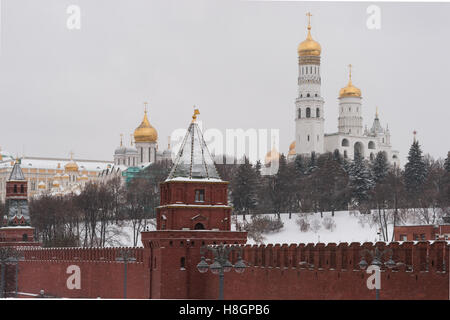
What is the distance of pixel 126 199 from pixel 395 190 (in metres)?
22.5

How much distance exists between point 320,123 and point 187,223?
65348 millimetres

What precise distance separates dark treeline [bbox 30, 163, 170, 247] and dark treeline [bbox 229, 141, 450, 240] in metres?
6.49

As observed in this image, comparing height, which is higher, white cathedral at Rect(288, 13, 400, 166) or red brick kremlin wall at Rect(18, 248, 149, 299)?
white cathedral at Rect(288, 13, 400, 166)

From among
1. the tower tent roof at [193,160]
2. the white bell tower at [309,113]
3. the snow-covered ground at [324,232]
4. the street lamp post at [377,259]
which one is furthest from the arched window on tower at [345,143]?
the street lamp post at [377,259]

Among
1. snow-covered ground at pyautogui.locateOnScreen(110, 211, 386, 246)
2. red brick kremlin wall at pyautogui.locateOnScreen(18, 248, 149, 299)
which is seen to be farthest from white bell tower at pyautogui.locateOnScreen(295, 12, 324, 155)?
red brick kremlin wall at pyautogui.locateOnScreen(18, 248, 149, 299)

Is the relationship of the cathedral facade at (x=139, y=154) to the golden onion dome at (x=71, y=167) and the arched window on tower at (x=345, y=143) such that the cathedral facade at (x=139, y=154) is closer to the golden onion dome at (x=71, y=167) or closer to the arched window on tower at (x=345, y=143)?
the golden onion dome at (x=71, y=167)

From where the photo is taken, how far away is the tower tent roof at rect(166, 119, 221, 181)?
36.8 metres

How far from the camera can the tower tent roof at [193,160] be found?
3675 cm

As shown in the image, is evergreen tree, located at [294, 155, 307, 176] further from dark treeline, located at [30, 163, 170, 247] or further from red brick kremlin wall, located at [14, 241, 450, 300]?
red brick kremlin wall, located at [14, 241, 450, 300]

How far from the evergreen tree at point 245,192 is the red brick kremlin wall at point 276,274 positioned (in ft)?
93.1

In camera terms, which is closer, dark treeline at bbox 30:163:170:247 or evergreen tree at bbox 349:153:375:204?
evergreen tree at bbox 349:153:375:204

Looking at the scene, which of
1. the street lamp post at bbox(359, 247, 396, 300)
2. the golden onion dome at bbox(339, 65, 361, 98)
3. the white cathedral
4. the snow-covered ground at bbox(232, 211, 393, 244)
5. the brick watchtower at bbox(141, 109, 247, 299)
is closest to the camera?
the street lamp post at bbox(359, 247, 396, 300)

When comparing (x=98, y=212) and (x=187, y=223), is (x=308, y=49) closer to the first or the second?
(x=98, y=212)
